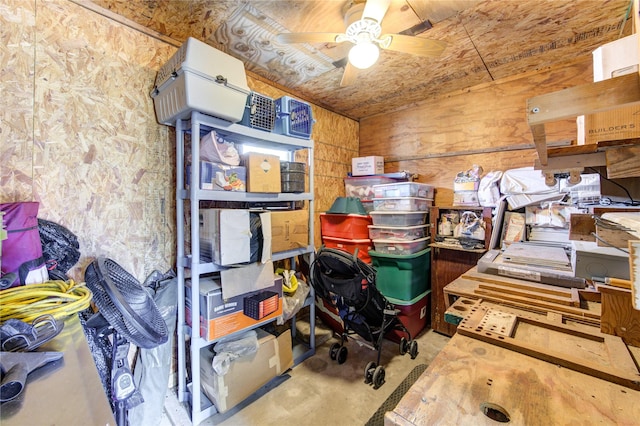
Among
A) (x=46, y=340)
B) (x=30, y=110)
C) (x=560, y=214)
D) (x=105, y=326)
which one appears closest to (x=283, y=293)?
(x=105, y=326)

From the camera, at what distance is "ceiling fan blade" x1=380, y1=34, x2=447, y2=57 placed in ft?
5.17

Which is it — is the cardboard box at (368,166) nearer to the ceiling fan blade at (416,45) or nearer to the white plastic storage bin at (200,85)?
the ceiling fan blade at (416,45)

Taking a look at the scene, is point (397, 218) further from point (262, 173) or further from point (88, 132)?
point (88, 132)

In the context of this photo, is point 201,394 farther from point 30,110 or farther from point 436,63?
point 436,63

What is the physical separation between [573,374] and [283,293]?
1.79 meters

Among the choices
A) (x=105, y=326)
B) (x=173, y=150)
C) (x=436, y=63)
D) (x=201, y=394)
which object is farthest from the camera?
(x=436, y=63)

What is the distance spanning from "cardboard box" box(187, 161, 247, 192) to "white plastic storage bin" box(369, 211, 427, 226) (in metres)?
1.53

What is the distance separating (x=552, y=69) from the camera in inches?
95.5

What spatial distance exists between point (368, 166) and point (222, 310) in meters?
2.34

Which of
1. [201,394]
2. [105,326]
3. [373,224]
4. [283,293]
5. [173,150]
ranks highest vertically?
[173,150]

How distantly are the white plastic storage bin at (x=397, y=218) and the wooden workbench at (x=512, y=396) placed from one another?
74.6 inches

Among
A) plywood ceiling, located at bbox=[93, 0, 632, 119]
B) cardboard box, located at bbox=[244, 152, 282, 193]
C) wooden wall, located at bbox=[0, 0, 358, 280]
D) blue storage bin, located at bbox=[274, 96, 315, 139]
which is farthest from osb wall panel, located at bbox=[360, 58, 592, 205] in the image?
wooden wall, located at bbox=[0, 0, 358, 280]

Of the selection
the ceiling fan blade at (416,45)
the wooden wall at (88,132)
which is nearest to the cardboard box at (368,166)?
the ceiling fan blade at (416,45)

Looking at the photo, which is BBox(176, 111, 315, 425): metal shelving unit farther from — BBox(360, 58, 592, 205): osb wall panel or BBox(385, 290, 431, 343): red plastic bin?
BBox(360, 58, 592, 205): osb wall panel
